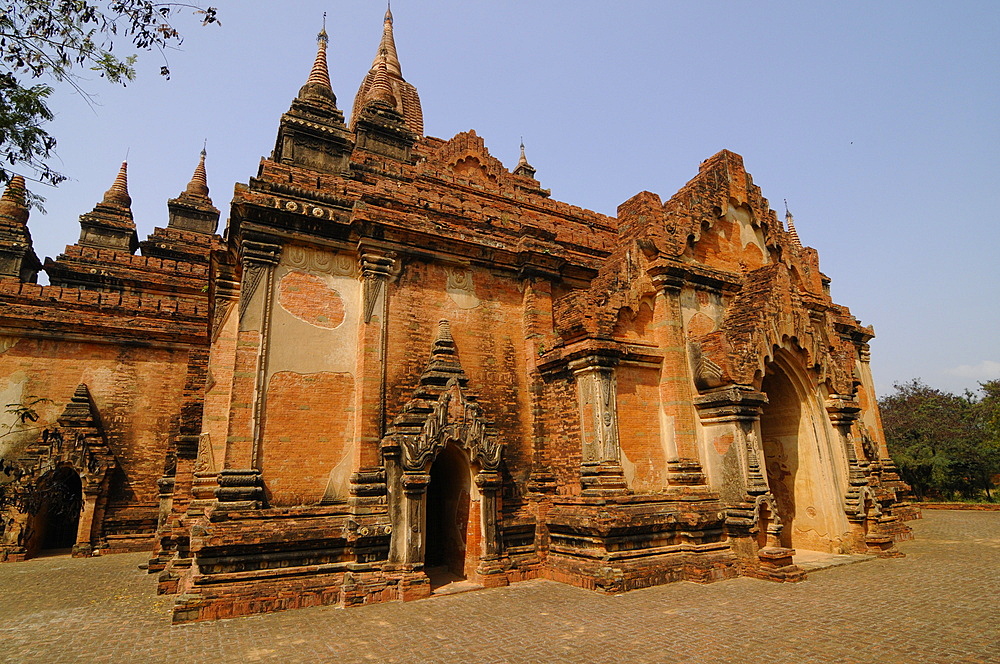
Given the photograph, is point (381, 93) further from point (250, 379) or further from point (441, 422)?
point (441, 422)

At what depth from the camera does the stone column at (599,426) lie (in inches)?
444

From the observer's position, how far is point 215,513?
369 inches

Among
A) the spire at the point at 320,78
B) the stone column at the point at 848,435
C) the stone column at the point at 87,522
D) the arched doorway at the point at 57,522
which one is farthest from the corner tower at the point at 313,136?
the stone column at the point at 848,435

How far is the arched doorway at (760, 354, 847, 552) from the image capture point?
44.6 feet

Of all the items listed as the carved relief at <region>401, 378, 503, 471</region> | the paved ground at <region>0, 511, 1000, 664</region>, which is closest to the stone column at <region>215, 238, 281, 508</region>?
the paved ground at <region>0, 511, 1000, 664</region>

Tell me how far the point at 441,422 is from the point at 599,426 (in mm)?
3164

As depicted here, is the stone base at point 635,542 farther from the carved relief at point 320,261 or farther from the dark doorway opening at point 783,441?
the carved relief at point 320,261

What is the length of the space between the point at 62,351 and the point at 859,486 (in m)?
21.9

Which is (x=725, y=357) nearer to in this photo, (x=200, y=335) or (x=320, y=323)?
(x=320, y=323)

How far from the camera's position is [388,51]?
28750mm

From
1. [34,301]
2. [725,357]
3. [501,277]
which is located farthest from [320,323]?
[34,301]

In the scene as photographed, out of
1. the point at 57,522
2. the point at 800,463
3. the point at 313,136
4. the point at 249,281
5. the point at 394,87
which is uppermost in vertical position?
the point at 394,87

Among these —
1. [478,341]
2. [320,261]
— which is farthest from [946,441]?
[320,261]

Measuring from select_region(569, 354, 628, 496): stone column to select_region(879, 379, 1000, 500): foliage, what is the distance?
2709 cm
